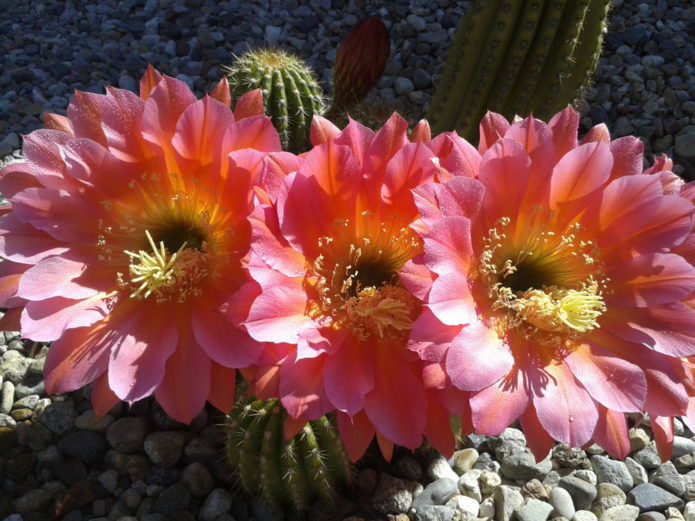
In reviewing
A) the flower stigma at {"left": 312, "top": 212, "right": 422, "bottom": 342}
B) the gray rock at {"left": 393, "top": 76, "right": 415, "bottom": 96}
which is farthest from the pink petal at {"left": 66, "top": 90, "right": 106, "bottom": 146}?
the gray rock at {"left": 393, "top": 76, "right": 415, "bottom": 96}

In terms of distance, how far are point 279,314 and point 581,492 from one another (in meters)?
0.96

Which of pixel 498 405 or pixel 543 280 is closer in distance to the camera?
pixel 498 405

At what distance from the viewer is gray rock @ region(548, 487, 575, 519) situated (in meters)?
1.43

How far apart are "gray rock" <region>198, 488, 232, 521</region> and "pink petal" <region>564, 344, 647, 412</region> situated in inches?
31.6

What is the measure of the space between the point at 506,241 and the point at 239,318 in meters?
0.48

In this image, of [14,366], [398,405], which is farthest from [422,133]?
[14,366]

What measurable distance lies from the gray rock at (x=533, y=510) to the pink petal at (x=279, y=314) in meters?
0.77

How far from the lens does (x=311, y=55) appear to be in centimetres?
283

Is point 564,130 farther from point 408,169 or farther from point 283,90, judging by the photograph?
point 283,90

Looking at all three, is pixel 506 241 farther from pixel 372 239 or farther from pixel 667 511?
pixel 667 511

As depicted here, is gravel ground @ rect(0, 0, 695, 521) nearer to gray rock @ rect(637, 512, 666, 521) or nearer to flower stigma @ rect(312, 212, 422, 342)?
gray rock @ rect(637, 512, 666, 521)

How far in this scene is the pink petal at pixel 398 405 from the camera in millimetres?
937

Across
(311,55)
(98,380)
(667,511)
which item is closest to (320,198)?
(98,380)

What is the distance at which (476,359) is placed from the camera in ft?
2.98
